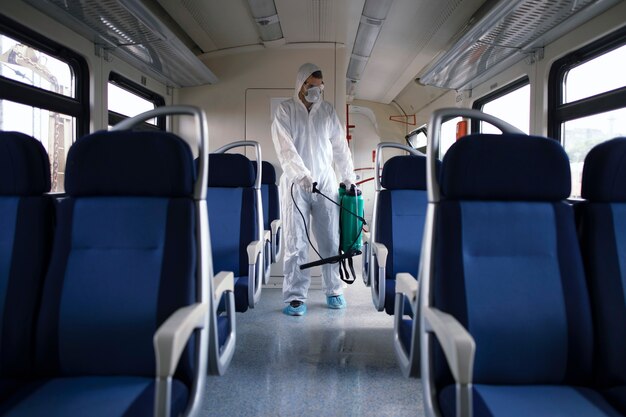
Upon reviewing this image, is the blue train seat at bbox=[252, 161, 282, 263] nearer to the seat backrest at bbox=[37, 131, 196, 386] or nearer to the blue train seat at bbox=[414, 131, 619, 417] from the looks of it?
the seat backrest at bbox=[37, 131, 196, 386]

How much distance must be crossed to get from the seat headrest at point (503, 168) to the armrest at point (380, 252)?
97cm

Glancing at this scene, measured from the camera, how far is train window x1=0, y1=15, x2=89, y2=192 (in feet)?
7.57

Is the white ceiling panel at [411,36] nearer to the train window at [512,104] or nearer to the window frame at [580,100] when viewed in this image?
the train window at [512,104]

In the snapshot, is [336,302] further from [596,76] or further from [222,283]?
[596,76]

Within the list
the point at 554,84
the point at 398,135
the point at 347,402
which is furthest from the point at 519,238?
the point at 398,135

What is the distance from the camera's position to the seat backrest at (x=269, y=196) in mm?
3436

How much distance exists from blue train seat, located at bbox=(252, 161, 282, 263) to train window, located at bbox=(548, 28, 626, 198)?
213 cm

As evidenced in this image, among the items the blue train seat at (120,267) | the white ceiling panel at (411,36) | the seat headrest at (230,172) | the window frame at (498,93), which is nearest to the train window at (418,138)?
the white ceiling panel at (411,36)

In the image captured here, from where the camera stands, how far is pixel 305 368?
2.32 m

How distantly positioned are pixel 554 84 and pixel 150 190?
10.2ft

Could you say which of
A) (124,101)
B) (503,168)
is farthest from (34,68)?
(503,168)

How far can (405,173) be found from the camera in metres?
2.55

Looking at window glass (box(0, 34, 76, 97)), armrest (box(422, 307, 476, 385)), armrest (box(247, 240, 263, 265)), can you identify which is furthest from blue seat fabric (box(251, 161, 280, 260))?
armrest (box(422, 307, 476, 385))

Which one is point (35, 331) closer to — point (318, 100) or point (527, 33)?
point (318, 100)
